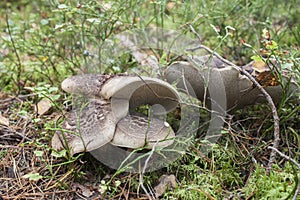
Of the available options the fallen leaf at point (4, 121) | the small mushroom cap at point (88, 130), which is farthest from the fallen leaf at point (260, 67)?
the fallen leaf at point (4, 121)

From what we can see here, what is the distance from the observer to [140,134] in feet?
7.07

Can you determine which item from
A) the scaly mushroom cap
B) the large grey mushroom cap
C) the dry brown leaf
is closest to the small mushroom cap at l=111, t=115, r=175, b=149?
Result: the scaly mushroom cap

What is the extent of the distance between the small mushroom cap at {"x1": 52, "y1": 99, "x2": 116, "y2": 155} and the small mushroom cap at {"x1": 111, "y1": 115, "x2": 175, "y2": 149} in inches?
2.3

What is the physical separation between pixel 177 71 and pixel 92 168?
89 cm

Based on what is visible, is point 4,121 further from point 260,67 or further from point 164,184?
point 260,67

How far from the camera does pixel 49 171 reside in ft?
7.59

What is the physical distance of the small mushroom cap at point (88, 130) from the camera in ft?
6.95

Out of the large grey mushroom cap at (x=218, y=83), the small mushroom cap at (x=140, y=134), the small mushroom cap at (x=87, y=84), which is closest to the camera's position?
the small mushroom cap at (x=140, y=134)

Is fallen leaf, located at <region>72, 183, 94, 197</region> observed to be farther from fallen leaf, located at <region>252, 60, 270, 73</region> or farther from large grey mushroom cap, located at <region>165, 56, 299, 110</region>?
fallen leaf, located at <region>252, 60, 270, 73</region>

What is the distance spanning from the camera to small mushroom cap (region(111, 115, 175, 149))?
83.4 inches

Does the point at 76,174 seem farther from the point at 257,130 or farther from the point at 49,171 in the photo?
the point at 257,130

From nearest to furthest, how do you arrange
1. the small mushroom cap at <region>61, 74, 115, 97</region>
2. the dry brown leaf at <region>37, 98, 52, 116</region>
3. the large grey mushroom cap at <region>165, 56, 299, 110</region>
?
the large grey mushroom cap at <region>165, 56, 299, 110</region>, the small mushroom cap at <region>61, 74, 115, 97</region>, the dry brown leaf at <region>37, 98, 52, 116</region>

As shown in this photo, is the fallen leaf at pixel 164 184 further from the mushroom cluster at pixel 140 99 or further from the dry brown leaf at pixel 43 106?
Result: the dry brown leaf at pixel 43 106

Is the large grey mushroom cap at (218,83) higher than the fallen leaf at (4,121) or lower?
higher
